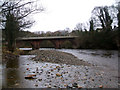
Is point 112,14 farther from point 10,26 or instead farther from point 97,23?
point 10,26

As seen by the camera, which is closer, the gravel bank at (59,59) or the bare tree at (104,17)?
the gravel bank at (59,59)

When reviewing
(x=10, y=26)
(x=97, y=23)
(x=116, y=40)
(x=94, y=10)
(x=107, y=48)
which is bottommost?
(x=107, y=48)

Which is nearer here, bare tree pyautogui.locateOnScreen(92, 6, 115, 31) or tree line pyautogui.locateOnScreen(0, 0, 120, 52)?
tree line pyautogui.locateOnScreen(0, 0, 120, 52)

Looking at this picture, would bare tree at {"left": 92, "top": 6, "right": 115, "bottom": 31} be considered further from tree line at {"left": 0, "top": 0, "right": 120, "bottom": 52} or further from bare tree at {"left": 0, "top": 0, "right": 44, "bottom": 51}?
bare tree at {"left": 0, "top": 0, "right": 44, "bottom": 51}

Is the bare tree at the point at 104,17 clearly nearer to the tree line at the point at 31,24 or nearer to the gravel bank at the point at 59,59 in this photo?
the tree line at the point at 31,24

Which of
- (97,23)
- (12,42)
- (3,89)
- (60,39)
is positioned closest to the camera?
(3,89)

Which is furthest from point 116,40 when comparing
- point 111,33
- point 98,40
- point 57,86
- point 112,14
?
point 57,86

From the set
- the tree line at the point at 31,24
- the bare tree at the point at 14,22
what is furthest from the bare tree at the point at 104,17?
the bare tree at the point at 14,22

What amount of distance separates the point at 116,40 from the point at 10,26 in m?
21.9

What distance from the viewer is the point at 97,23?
116 feet

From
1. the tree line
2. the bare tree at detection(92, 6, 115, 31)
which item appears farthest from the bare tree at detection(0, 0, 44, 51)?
the bare tree at detection(92, 6, 115, 31)

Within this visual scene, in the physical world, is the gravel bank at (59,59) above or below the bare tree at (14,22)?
below

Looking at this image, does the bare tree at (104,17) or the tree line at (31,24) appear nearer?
the tree line at (31,24)

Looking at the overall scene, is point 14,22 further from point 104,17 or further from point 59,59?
point 104,17
